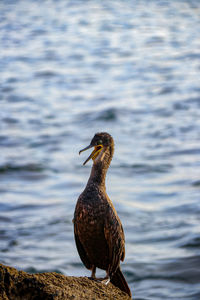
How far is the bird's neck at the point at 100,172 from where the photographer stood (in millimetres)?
7871

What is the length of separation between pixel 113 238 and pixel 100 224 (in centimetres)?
27

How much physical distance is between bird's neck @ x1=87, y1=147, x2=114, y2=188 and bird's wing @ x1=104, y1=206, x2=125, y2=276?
1.16 ft

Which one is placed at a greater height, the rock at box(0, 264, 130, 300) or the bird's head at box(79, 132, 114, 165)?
the bird's head at box(79, 132, 114, 165)

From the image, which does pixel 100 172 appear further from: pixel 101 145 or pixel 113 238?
pixel 113 238

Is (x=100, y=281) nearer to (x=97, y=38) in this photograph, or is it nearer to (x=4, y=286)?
(x=4, y=286)

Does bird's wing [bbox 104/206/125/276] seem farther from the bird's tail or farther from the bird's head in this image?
the bird's head

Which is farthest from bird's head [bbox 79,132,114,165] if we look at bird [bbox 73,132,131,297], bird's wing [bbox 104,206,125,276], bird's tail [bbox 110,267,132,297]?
→ bird's tail [bbox 110,267,132,297]

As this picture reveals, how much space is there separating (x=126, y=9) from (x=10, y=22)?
395 inches

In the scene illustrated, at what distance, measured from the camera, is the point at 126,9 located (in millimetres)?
53875

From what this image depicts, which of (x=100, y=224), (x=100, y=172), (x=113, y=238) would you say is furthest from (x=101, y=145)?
(x=113, y=238)

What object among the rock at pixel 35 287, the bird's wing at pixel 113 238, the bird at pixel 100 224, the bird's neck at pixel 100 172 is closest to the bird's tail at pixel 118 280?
the bird at pixel 100 224

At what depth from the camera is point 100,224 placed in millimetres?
7629

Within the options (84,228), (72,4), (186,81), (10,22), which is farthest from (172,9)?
(84,228)

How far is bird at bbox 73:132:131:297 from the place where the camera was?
761cm
